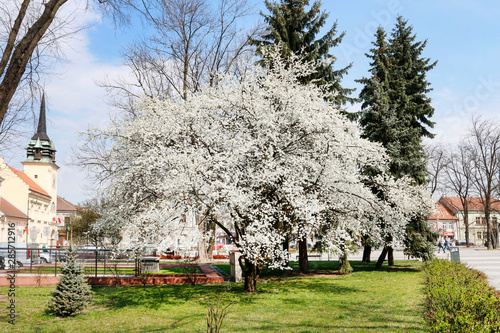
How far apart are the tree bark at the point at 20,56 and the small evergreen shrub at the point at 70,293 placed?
15.4 ft

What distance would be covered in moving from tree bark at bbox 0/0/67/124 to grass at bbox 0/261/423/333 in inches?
193

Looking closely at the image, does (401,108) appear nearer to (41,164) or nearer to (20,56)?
(20,56)

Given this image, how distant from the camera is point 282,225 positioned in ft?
38.4

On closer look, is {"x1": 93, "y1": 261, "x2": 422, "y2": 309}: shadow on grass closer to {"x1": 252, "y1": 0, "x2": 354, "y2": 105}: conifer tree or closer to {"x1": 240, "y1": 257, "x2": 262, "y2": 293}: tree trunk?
{"x1": 240, "y1": 257, "x2": 262, "y2": 293}: tree trunk

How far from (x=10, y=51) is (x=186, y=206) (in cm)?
554

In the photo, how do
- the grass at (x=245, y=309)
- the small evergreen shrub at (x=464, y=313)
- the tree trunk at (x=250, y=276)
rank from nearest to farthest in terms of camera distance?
1. the small evergreen shrub at (x=464, y=313)
2. the grass at (x=245, y=309)
3. the tree trunk at (x=250, y=276)

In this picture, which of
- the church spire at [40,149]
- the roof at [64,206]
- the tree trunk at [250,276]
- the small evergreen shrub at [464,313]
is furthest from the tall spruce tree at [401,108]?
the roof at [64,206]

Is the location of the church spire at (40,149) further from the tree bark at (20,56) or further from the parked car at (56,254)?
the tree bark at (20,56)

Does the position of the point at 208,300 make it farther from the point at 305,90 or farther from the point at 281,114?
the point at 305,90

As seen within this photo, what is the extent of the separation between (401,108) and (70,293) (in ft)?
62.8

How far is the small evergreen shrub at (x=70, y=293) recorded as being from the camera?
9141 mm

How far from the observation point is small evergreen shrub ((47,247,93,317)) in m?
9.14

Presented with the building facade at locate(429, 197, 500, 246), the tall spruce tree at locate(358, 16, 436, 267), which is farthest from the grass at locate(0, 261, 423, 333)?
the building facade at locate(429, 197, 500, 246)

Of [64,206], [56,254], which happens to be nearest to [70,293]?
[56,254]
